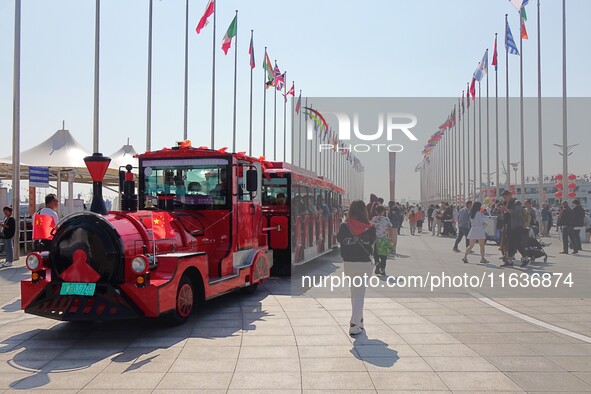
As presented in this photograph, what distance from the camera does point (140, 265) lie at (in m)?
7.33

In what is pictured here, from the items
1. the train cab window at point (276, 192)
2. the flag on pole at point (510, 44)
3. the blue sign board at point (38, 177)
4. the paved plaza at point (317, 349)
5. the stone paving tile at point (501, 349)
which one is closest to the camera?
the paved plaza at point (317, 349)

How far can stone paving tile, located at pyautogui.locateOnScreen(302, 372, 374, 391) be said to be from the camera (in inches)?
215

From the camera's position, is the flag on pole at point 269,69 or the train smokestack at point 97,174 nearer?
the train smokestack at point 97,174

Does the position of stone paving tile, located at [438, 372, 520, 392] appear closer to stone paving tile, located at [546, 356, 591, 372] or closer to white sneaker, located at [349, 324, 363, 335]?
stone paving tile, located at [546, 356, 591, 372]

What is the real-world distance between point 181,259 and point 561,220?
604 inches

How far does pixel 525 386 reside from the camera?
5.47 metres

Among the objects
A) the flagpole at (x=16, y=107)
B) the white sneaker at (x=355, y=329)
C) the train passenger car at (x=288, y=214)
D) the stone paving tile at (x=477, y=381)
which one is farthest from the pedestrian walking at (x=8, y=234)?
the stone paving tile at (x=477, y=381)

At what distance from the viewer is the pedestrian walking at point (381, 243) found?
1385 cm

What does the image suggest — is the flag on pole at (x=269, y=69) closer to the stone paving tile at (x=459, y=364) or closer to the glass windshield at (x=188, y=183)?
the glass windshield at (x=188, y=183)

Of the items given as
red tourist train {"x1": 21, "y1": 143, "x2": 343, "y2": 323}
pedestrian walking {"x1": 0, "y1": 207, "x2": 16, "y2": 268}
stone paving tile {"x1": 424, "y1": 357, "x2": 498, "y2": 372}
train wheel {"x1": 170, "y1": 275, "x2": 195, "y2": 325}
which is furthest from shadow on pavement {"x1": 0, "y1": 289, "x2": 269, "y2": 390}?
pedestrian walking {"x1": 0, "y1": 207, "x2": 16, "y2": 268}

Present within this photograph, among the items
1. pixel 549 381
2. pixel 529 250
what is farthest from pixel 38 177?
pixel 549 381

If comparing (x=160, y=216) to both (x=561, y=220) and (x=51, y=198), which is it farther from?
(x=561, y=220)

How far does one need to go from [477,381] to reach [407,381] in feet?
2.20

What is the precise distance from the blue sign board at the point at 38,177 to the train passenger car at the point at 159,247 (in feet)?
33.1
